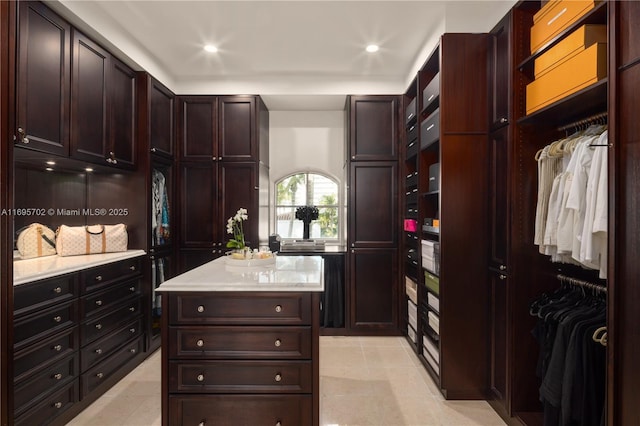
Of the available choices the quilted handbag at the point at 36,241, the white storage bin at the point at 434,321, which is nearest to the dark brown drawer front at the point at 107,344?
the quilted handbag at the point at 36,241

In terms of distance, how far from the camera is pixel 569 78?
174 cm

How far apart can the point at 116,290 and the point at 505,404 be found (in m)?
2.93

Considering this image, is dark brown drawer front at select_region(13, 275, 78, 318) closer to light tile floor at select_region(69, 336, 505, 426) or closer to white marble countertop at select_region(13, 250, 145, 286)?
white marble countertop at select_region(13, 250, 145, 286)

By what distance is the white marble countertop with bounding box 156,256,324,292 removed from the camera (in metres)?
1.85

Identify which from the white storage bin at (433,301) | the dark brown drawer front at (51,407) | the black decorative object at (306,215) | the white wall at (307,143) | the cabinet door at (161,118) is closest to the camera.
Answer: the dark brown drawer front at (51,407)

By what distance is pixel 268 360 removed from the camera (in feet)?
6.06

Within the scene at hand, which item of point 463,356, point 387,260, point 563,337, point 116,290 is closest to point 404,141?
point 387,260

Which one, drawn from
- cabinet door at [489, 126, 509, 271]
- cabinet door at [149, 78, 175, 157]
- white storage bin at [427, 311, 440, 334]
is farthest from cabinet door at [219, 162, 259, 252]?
cabinet door at [489, 126, 509, 271]

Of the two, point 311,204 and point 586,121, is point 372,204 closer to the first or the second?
point 311,204

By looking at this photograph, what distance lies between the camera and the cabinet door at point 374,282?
381 cm

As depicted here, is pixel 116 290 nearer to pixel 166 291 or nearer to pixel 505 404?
pixel 166 291

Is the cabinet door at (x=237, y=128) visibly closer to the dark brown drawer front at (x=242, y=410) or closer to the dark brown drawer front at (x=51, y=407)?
the dark brown drawer front at (x=51, y=407)

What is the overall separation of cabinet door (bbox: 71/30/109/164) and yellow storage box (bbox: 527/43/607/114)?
117 inches

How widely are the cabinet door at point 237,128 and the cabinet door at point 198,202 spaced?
273 millimetres
